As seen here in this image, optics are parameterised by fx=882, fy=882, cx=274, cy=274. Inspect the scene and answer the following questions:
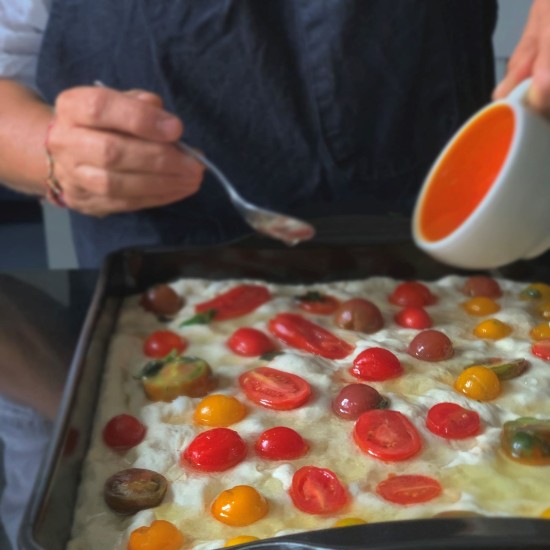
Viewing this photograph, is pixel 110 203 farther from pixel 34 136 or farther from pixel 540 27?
pixel 540 27

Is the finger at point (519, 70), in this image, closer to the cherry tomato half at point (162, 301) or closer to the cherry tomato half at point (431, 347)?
A: the cherry tomato half at point (431, 347)

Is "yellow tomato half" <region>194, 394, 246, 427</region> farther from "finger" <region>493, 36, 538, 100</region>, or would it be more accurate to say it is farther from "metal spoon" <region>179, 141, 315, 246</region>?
"finger" <region>493, 36, 538, 100</region>

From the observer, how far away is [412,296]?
→ 3.23 feet

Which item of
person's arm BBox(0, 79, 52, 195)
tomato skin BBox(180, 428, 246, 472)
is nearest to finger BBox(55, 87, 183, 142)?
person's arm BBox(0, 79, 52, 195)

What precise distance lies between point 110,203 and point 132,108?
0.42 ft

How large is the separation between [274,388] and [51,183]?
0.38 m

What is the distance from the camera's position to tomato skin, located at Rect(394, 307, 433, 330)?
3.05ft

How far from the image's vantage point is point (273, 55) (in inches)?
40.9

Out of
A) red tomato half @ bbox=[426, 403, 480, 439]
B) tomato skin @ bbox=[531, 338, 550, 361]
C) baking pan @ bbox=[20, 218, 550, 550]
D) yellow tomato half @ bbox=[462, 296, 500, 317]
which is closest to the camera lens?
baking pan @ bbox=[20, 218, 550, 550]

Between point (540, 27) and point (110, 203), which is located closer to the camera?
point (540, 27)

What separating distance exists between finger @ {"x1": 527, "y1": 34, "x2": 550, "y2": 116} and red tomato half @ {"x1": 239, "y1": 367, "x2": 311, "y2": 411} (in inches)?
12.3

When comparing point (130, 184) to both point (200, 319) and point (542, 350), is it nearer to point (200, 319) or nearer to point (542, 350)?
point (200, 319)

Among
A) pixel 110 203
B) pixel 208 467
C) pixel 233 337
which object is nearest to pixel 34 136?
pixel 110 203

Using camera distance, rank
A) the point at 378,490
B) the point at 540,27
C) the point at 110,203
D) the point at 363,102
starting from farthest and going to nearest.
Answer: the point at 363,102, the point at 110,203, the point at 540,27, the point at 378,490
